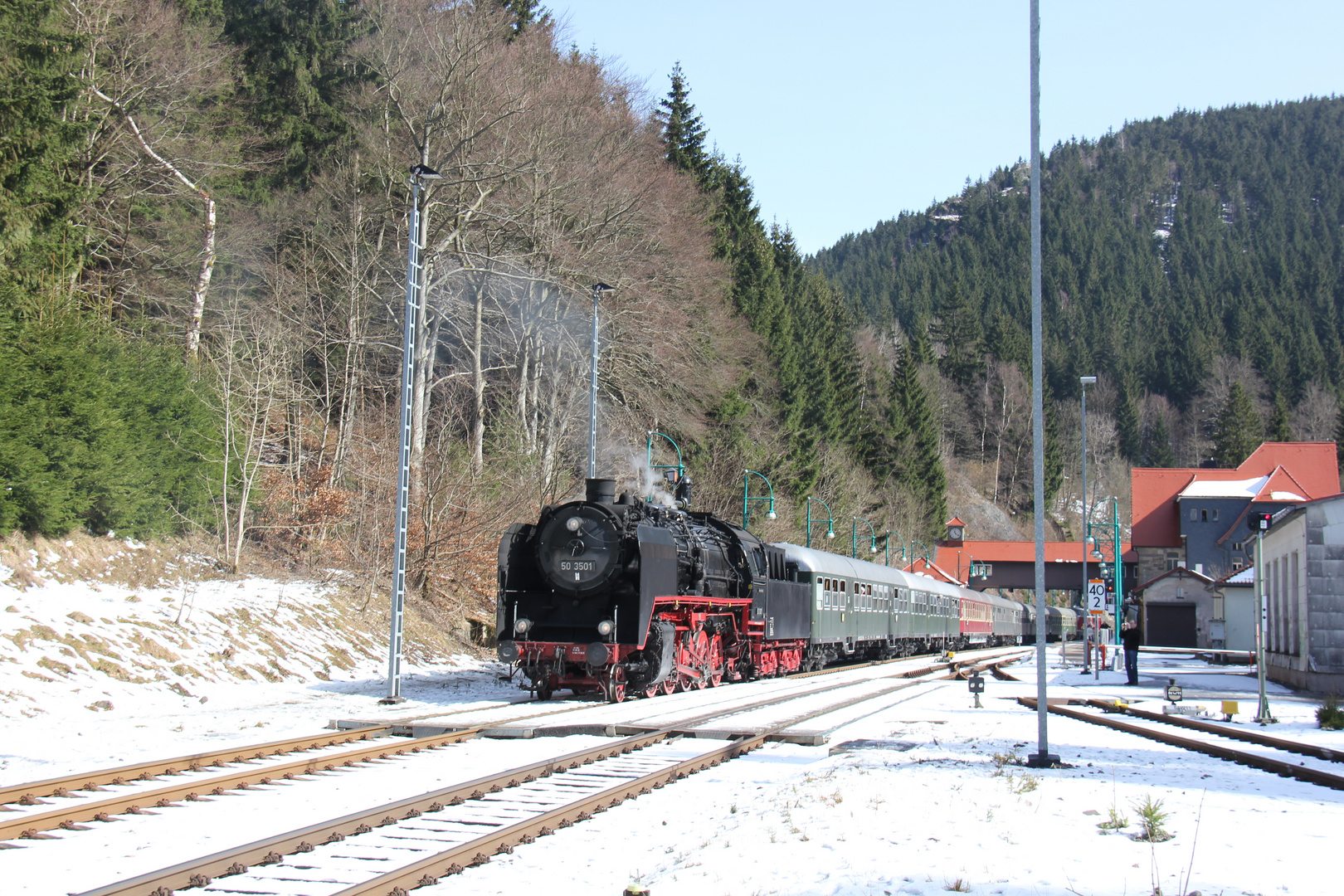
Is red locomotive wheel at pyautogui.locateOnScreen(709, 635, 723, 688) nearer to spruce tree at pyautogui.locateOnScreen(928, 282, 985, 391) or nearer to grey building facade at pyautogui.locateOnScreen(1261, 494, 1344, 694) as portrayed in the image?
grey building facade at pyautogui.locateOnScreen(1261, 494, 1344, 694)

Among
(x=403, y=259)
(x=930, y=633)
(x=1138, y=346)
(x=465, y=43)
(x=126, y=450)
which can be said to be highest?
(x=1138, y=346)

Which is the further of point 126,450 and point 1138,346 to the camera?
point 1138,346

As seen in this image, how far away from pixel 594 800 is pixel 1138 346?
141 metres

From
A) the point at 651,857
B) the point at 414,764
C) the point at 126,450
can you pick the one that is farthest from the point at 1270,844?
the point at 126,450

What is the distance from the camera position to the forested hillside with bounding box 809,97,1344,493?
347 ft

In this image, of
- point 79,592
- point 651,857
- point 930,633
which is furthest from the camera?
point 930,633

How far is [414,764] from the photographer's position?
9609 mm

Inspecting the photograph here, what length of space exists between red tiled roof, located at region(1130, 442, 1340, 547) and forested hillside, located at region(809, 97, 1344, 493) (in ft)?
86.3

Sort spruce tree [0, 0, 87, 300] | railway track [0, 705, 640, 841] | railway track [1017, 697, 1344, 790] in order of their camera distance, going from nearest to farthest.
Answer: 1. railway track [0, 705, 640, 841]
2. railway track [1017, 697, 1344, 790]
3. spruce tree [0, 0, 87, 300]

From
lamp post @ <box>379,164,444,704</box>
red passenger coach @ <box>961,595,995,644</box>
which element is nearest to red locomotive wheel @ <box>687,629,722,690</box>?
lamp post @ <box>379,164,444,704</box>

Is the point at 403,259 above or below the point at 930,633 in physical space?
above

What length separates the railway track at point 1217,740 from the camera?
983 centimetres

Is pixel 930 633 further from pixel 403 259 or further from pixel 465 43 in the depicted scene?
pixel 465 43

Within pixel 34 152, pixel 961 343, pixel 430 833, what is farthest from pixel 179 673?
pixel 961 343
